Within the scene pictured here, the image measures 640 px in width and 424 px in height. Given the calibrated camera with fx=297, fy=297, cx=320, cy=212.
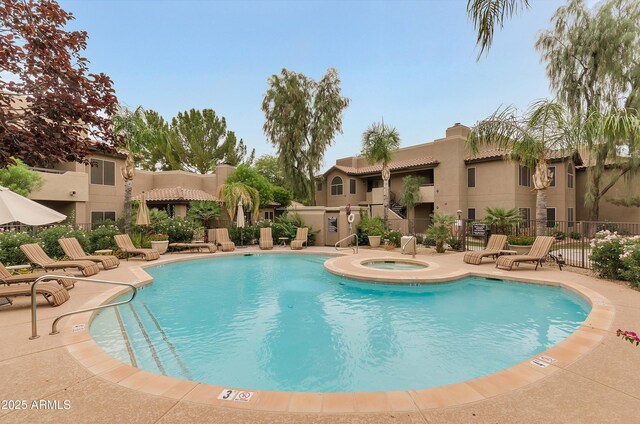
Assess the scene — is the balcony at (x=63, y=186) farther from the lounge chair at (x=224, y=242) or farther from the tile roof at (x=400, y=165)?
the tile roof at (x=400, y=165)

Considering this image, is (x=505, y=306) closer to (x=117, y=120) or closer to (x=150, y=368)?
(x=150, y=368)

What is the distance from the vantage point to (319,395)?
11.1 feet

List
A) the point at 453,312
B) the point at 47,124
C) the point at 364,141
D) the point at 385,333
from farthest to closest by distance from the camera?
the point at 364,141
the point at 453,312
the point at 385,333
the point at 47,124

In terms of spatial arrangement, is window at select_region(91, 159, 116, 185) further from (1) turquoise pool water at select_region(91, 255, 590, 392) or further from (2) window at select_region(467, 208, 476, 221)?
(2) window at select_region(467, 208, 476, 221)

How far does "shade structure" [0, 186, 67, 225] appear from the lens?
5945 millimetres

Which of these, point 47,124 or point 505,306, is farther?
point 505,306

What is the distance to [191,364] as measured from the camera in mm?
5098

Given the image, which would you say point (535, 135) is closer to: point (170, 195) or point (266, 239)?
point (266, 239)

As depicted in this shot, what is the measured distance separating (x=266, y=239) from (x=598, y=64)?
24.3m

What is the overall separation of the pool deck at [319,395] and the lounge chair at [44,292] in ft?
6.31

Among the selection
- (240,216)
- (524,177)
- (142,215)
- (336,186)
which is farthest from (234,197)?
(524,177)

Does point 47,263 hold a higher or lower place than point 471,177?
lower

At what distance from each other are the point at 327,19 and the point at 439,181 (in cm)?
1585

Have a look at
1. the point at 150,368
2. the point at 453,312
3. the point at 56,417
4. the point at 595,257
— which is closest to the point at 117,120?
the point at 150,368
